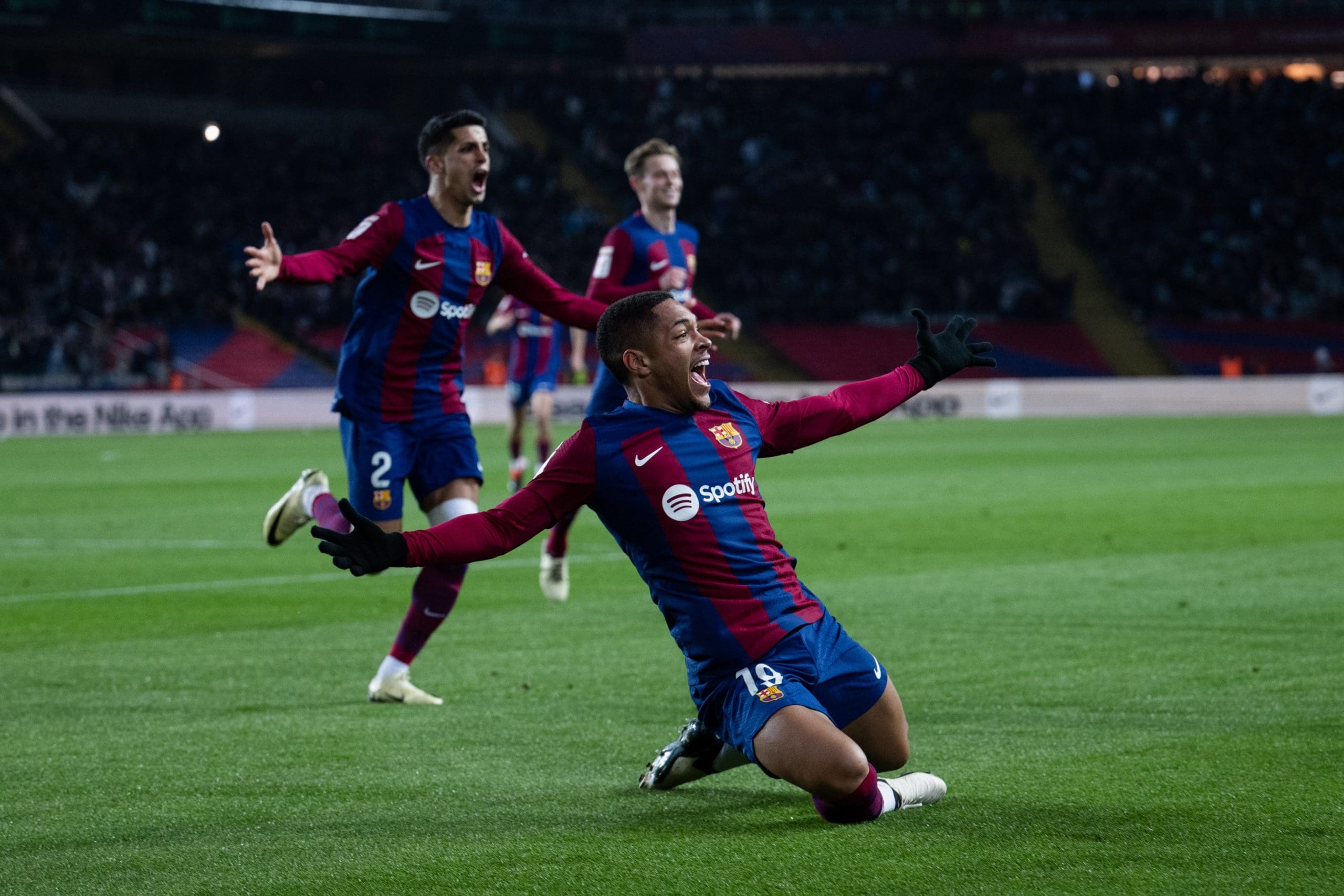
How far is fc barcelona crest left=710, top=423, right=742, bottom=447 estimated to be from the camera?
490 cm

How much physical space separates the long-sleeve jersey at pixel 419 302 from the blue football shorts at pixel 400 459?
0.18ft

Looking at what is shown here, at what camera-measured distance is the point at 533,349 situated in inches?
751

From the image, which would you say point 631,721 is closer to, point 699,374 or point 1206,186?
point 699,374

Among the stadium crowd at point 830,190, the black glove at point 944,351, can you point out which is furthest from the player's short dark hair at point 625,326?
the stadium crowd at point 830,190

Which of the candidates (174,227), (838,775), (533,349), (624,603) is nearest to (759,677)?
(838,775)

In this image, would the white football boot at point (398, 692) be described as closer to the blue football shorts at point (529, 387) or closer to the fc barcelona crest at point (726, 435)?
the fc barcelona crest at point (726, 435)

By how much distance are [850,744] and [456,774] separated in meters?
1.44

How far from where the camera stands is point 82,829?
4.63 meters

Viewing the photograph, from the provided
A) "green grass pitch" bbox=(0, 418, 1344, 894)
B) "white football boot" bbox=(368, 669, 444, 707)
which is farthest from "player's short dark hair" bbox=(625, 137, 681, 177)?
"white football boot" bbox=(368, 669, 444, 707)

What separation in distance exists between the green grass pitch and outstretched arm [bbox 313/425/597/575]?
75cm

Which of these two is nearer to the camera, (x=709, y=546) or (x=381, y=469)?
(x=709, y=546)

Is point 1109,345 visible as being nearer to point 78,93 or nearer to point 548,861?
point 78,93

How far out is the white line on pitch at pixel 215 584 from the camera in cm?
1022

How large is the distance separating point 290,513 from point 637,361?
3.28 metres
